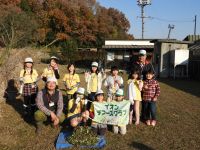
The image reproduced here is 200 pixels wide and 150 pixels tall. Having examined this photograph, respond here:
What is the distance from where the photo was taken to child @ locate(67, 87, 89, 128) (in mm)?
7277

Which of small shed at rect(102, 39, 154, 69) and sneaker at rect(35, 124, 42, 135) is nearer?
sneaker at rect(35, 124, 42, 135)

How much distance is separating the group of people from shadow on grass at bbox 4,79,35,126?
33 cm

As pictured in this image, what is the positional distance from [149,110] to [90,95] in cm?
159

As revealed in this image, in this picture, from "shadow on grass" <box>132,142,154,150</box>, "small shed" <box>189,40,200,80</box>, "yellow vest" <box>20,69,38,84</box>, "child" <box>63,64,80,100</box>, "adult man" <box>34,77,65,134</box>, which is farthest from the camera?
"small shed" <box>189,40,200,80</box>

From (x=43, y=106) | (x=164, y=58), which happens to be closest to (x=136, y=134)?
(x=43, y=106)

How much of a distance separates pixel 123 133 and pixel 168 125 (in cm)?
154

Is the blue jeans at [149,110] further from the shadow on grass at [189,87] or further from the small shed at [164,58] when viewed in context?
the small shed at [164,58]

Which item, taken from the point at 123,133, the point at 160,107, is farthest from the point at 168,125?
the point at 160,107

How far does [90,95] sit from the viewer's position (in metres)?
8.72

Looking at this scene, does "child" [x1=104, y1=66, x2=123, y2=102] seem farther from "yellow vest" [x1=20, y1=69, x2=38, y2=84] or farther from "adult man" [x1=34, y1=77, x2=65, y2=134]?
"yellow vest" [x1=20, y1=69, x2=38, y2=84]

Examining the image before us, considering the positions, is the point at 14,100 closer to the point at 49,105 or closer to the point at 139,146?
the point at 49,105

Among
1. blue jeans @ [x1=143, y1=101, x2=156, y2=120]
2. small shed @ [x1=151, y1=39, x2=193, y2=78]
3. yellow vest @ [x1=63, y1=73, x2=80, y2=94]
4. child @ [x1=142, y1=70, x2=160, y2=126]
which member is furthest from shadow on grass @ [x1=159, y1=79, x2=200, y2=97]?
yellow vest @ [x1=63, y1=73, x2=80, y2=94]

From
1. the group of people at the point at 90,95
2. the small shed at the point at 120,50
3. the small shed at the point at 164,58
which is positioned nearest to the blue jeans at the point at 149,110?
the group of people at the point at 90,95

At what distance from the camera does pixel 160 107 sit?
10.9 meters
